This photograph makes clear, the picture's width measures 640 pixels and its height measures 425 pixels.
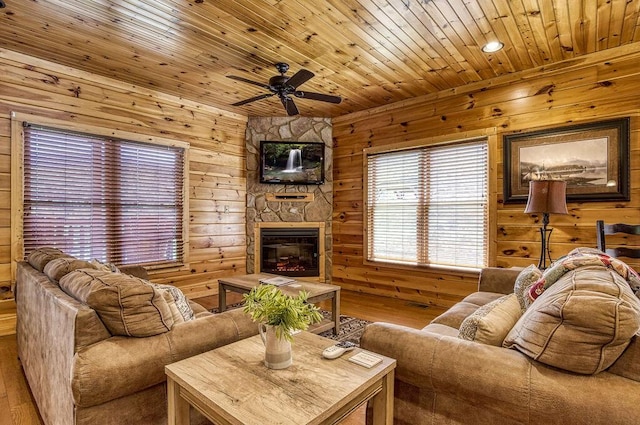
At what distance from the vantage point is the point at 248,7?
2.59 meters

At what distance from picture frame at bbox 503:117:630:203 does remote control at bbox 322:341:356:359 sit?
3.15 m

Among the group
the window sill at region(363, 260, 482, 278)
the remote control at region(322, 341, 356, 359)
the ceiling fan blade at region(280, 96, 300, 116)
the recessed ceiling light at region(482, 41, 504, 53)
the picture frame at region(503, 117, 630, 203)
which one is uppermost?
the recessed ceiling light at region(482, 41, 504, 53)

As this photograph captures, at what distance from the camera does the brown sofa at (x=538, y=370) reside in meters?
1.06

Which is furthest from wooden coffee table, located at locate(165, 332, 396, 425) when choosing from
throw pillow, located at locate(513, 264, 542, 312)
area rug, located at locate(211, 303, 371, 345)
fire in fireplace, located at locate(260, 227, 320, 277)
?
fire in fireplace, located at locate(260, 227, 320, 277)

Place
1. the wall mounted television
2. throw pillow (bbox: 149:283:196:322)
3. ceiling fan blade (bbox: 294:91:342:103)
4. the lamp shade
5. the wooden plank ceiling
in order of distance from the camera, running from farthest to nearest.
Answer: the wall mounted television, ceiling fan blade (bbox: 294:91:342:103), the lamp shade, the wooden plank ceiling, throw pillow (bbox: 149:283:196:322)

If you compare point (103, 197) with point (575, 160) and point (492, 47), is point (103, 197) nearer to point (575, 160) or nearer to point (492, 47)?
point (492, 47)

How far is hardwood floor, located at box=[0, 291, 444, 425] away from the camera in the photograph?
1997mm

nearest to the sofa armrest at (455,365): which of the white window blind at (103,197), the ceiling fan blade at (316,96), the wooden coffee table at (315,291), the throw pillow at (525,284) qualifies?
the throw pillow at (525,284)

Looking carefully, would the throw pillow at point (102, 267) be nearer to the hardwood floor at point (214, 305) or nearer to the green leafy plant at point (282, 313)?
the hardwood floor at point (214, 305)

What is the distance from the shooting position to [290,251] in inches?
209

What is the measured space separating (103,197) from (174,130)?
1213 mm

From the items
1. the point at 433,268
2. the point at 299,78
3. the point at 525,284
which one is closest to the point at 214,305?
the point at 433,268

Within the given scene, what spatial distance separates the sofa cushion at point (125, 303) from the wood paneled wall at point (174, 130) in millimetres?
2694

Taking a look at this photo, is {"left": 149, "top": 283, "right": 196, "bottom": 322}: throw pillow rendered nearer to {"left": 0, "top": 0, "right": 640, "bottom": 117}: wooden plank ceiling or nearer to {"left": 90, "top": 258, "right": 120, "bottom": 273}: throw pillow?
{"left": 90, "top": 258, "right": 120, "bottom": 273}: throw pillow
